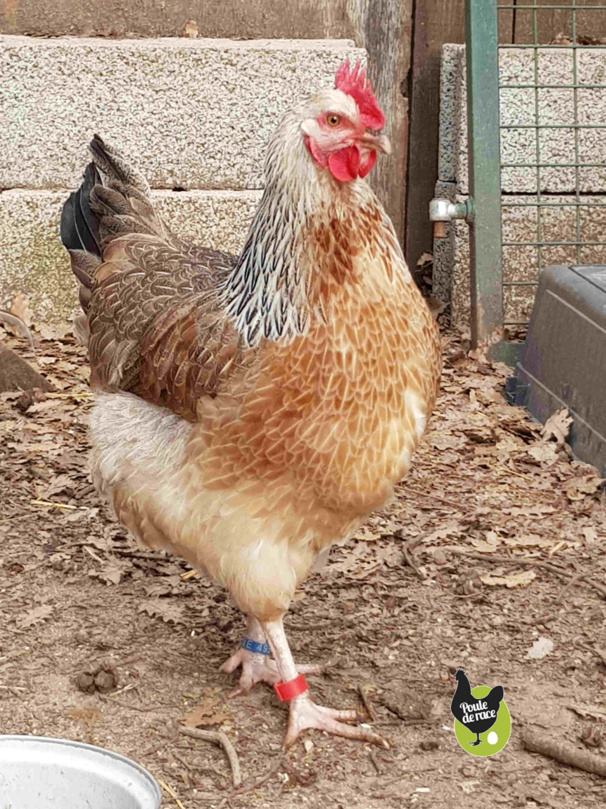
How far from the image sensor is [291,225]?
2416 millimetres

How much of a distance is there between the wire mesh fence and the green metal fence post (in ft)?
0.57

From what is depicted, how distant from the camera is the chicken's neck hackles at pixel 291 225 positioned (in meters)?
2.36

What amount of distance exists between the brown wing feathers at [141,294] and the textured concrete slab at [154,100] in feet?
5.96

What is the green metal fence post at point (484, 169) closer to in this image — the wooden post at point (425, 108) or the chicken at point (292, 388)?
the wooden post at point (425, 108)

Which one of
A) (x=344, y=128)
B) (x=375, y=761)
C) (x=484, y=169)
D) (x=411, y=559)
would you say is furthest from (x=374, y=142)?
(x=484, y=169)

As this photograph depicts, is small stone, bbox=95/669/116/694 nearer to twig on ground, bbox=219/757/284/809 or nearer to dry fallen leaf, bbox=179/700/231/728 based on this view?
dry fallen leaf, bbox=179/700/231/728

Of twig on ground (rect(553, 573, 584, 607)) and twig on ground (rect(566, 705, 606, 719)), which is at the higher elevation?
twig on ground (rect(553, 573, 584, 607))

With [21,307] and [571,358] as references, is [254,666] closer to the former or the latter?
[571,358]

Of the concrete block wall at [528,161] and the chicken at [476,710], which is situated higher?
the concrete block wall at [528,161]

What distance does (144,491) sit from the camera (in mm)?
2666

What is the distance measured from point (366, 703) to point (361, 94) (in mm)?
1547

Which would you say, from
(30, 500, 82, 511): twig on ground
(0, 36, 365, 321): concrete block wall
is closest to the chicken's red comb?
(30, 500, 82, 511): twig on ground

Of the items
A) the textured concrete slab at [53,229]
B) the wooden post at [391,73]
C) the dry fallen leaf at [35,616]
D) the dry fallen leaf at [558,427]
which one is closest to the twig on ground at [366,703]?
→ the dry fallen leaf at [35,616]

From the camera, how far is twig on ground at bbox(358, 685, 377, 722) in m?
2.64
